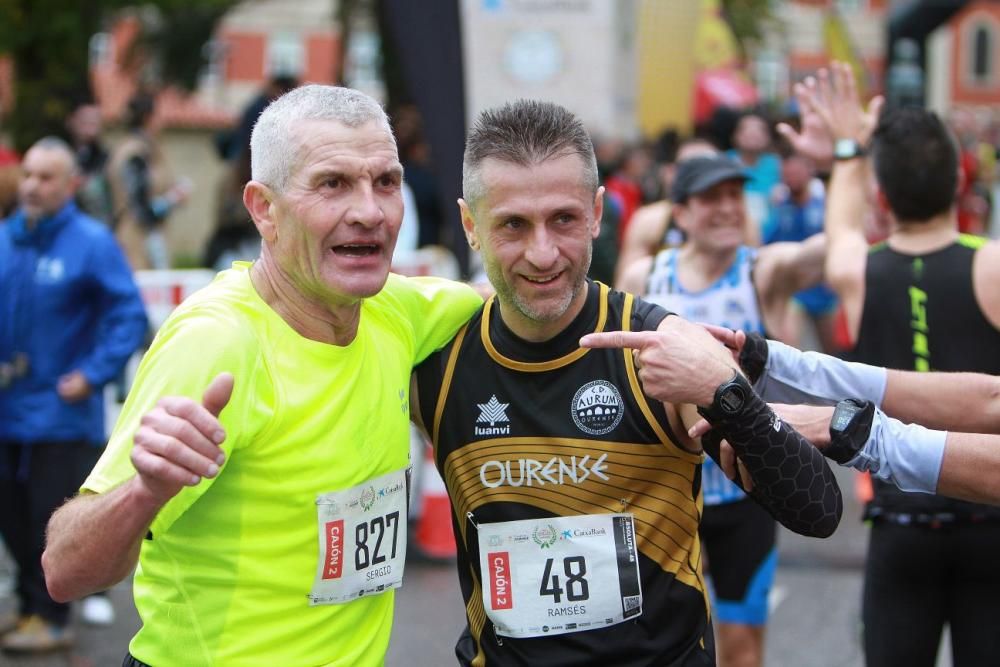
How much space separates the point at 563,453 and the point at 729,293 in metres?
2.42

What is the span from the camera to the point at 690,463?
2.99m

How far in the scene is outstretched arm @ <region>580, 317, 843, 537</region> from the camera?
8.63 ft

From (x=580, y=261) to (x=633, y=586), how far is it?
0.77 meters

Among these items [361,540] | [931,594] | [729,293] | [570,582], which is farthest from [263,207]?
[729,293]

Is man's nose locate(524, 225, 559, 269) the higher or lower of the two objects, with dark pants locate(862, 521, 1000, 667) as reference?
higher

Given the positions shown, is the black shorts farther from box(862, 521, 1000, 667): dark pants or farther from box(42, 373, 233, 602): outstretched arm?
box(42, 373, 233, 602): outstretched arm

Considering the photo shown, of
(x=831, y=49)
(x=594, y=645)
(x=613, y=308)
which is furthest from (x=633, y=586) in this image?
(x=831, y=49)

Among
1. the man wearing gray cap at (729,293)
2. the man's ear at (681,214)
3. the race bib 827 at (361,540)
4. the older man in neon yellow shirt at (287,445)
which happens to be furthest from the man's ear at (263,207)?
the man's ear at (681,214)

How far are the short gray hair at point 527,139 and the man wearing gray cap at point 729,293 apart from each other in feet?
7.25

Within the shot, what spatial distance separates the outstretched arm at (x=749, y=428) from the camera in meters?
2.63

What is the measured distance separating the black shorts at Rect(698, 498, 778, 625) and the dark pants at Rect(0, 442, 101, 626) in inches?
120

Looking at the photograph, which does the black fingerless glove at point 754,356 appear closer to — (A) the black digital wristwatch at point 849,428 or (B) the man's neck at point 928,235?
(A) the black digital wristwatch at point 849,428

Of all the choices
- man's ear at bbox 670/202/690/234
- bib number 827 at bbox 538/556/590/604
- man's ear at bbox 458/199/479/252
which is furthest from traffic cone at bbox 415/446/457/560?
bib number 827 at bbox 538/556/590/604

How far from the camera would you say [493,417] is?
9.91 ft
